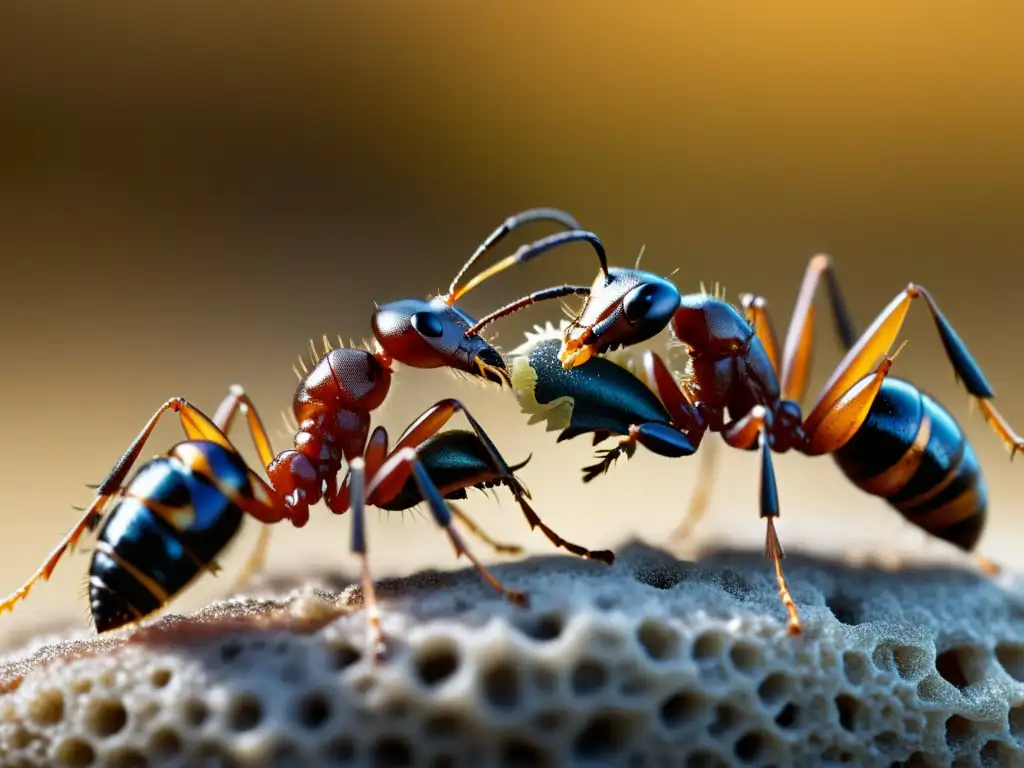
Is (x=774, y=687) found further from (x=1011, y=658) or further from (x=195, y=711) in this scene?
(x=195, y=711)

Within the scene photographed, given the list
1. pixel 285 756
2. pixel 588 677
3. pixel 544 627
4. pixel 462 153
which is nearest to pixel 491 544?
pixel 544 627

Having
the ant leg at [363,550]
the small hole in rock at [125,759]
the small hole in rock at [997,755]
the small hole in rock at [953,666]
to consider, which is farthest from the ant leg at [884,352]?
the small hole in rock at [125,759]

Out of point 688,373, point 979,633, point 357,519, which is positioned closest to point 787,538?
point 688,373

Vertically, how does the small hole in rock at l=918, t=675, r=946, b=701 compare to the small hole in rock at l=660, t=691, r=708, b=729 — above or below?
below

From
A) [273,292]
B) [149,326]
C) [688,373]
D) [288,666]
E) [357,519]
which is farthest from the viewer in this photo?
[273,292]

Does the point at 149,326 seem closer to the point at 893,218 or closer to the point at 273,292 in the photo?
the point at 273,292

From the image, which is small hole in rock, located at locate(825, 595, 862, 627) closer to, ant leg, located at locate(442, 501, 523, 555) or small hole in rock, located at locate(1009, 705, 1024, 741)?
small hole in rock, located at locate(1009, 705, 1024, 741)

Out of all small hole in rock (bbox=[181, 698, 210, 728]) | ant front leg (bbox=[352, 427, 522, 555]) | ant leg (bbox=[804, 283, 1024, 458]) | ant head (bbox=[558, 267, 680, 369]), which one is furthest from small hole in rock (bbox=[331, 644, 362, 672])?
ant leg (bbox=[804, 283, 1024, 458])
